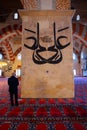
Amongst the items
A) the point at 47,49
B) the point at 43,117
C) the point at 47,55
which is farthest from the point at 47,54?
the point at 43,117

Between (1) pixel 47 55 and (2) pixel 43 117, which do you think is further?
(1) pixel 47 55

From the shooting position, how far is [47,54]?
5.62m

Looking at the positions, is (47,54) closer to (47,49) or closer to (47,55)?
(47,55)

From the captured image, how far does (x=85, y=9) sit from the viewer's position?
10773 mm

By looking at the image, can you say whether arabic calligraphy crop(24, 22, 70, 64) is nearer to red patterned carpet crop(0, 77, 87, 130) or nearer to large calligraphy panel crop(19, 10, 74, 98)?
large calligraphy panel crop(19, 10, 74, 98)

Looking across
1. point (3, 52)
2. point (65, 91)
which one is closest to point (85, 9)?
point (65, 91)

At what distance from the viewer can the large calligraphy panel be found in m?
5.52

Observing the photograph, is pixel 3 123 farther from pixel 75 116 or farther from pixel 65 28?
pixel 65 28

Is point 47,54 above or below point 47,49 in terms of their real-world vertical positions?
below

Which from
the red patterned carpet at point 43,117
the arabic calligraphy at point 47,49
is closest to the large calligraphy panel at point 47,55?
the arabic calligraphy at point 47,49

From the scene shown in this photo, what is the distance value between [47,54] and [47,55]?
28 mm

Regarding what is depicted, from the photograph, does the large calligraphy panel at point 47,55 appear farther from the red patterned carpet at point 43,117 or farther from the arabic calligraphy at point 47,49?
the red patterned carpet at point 43,117

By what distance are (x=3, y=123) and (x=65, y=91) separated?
2.68 m

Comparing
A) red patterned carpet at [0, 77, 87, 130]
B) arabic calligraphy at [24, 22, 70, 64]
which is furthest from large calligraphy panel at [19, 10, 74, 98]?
red patterned carpet at [0, 77, 87, 130]
